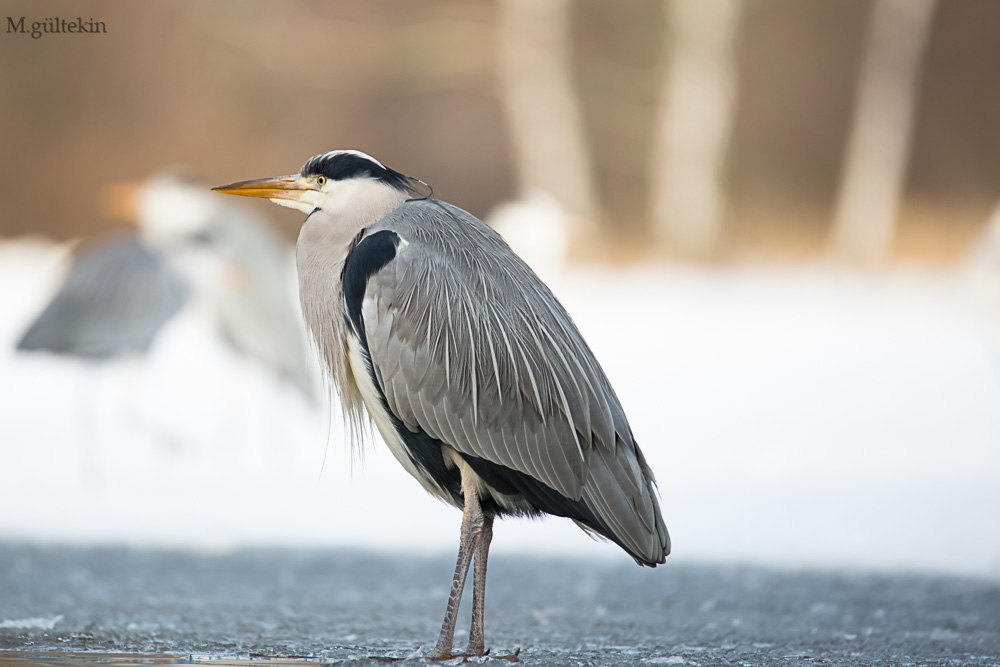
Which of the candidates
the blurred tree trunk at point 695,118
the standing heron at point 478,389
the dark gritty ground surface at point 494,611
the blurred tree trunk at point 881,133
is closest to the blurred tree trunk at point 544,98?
the blurred tree trunk at point 695,118

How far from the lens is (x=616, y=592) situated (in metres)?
3.31

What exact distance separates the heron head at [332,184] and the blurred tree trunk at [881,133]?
4.14 metres

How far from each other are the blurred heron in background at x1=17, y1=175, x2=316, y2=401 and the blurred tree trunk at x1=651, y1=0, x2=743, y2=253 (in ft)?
7.27

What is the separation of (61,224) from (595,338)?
307 centimetres

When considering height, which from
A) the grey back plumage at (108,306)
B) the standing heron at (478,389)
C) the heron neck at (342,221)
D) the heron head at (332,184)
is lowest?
the standing heron at (478,389)

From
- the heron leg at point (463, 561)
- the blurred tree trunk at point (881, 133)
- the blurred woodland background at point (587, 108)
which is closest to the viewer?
the heron leg at point (463, 561)

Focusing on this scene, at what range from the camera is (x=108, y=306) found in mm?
4691

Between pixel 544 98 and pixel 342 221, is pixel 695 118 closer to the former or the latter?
pixel 544 98

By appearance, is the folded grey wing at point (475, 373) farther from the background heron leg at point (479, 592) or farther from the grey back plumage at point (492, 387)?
the background heron leg at point (479, 592)

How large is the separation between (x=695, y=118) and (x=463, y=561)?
432 cm

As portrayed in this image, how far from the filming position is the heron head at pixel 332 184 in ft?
7.60

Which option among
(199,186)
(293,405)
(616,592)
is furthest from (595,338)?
(616,592)

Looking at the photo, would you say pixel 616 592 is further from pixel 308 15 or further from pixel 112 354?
pixel 308 15

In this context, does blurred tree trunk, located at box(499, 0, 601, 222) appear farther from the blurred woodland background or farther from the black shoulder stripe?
the black shoulder stripe
